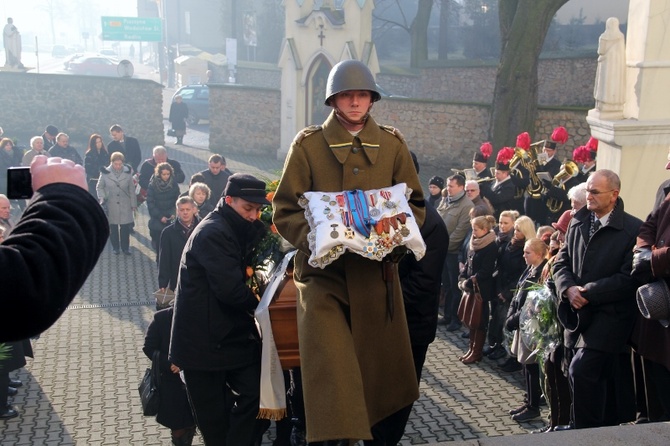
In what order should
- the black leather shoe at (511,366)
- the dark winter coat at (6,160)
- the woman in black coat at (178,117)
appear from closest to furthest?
the black leather shoe at (511,366), the dark winter coat at (6,160), the woman in black coat at (178,117)

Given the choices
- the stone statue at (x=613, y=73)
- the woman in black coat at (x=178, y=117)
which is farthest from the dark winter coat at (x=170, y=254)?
the woman in black coat at (x=178, y=117)

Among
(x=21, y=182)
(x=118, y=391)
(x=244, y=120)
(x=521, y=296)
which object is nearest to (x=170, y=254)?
(x=118, y=391)

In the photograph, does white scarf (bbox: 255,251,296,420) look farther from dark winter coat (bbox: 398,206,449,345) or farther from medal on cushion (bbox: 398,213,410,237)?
medal on cushion (bbox: 398,213,410,237)

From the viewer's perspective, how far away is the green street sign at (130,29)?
63772 millimetres

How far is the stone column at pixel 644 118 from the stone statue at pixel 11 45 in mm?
26739

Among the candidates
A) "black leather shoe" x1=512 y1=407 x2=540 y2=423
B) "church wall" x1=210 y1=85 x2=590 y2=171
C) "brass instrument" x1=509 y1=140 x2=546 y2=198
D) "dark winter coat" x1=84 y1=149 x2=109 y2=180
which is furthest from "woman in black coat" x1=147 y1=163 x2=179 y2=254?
"church wall" x1=210 y1=85 x2=590 y2=171

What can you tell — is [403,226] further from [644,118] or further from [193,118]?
[193,118]

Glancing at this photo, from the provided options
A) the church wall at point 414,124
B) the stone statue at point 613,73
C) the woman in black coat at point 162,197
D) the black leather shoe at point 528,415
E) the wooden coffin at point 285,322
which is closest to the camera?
the wooden coffin at point 285,322

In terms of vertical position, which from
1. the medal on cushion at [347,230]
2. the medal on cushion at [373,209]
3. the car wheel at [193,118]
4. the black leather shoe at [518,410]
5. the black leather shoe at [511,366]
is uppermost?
the medal on cushion at [373,209]

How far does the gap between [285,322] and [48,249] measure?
3.04m

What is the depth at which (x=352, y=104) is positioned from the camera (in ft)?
15.5

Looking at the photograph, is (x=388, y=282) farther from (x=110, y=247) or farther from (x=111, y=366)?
(x=110, y=247)

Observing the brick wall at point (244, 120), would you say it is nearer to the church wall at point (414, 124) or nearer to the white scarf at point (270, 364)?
the church wall at point (414, 124)

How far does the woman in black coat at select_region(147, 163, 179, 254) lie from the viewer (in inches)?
A: 514
